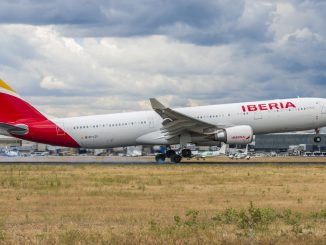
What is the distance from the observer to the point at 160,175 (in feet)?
141

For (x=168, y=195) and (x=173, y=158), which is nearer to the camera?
(x=168, y=195)

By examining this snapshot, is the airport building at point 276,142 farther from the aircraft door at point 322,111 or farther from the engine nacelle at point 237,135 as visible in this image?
the engine nacelle at point 237,135

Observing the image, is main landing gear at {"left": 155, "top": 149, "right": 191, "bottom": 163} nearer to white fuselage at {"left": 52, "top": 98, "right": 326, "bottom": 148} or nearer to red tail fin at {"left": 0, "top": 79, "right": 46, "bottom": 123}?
white fuselage at {"left": 52, "top": 98, "right": 326, "bottom": 148}

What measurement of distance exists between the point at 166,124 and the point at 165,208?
3375 cm

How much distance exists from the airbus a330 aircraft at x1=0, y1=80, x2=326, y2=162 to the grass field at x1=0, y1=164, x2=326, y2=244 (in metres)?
14.2

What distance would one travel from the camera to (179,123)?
58062 millimetres

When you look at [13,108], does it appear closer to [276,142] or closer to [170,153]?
[170,153]

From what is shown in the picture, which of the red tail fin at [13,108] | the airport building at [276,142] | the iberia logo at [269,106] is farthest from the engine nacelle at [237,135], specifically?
the airport building at [276,142]

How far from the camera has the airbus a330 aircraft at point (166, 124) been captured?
58.2 m

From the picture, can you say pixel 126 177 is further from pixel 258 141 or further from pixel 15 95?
pixel 258 141

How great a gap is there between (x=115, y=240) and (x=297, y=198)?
45.9ft

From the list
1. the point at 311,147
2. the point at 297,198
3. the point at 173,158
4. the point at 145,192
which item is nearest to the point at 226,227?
the point at 297,198

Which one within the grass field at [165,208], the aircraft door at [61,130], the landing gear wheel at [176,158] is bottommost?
the grass field at [165,208]

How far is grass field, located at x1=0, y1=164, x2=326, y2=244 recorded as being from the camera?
17016mm
